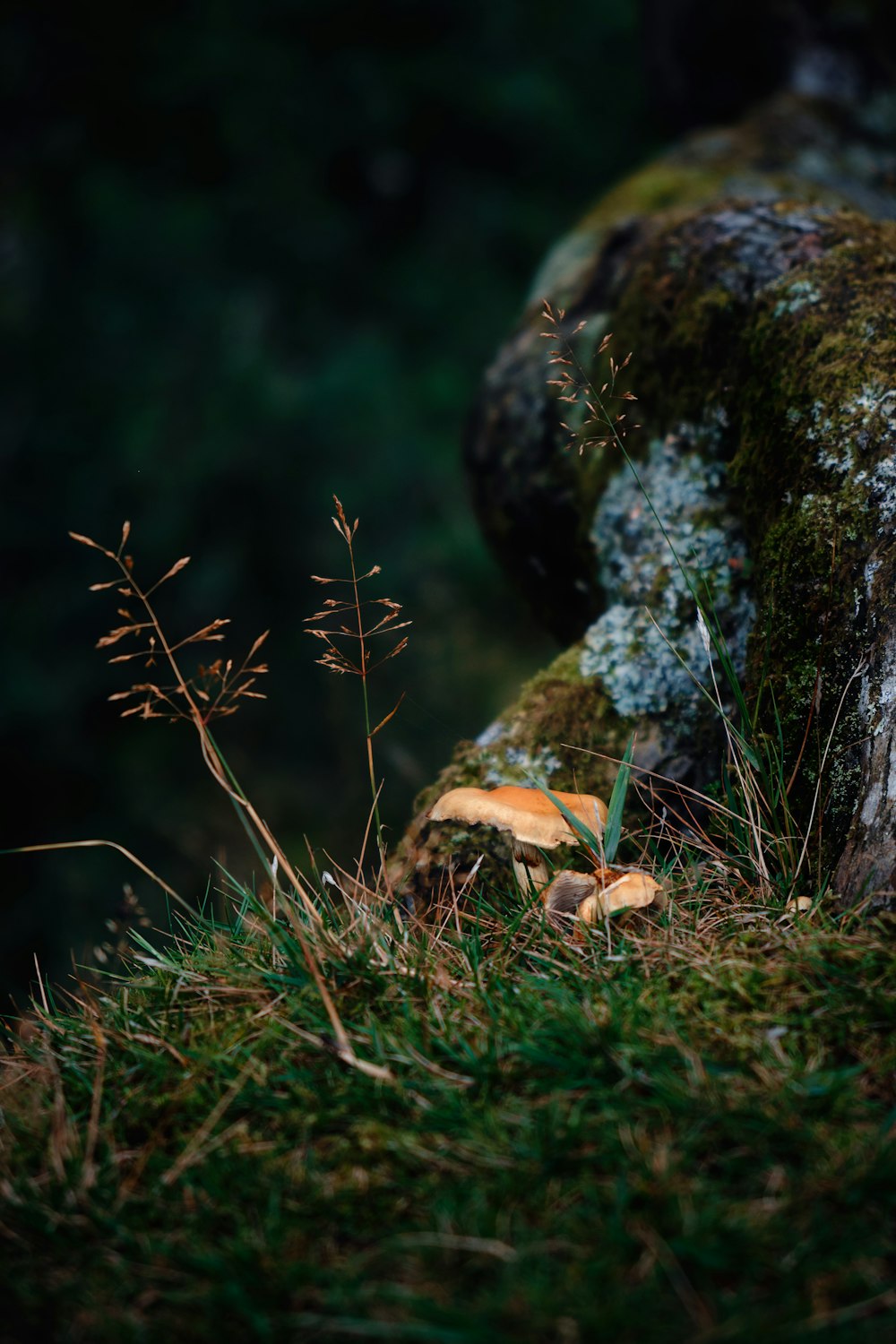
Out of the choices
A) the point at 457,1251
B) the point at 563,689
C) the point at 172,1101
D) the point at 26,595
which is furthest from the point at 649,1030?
the point at 26,595

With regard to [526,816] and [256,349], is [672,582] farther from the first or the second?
[256,349]

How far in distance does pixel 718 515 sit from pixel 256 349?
4.78 m

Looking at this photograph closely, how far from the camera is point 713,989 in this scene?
1513 millimetres

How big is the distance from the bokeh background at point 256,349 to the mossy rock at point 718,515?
Answer: 8.80ft

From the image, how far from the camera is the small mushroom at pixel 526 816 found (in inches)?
73.1

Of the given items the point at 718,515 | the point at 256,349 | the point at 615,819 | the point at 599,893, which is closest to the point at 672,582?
the point at 718,515

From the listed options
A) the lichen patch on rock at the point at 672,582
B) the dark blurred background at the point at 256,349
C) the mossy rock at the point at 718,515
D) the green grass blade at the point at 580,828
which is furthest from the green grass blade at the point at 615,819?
the dark blurred background at the point at 256,349

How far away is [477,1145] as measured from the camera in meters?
1.28

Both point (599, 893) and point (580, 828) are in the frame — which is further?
point (580, 828)

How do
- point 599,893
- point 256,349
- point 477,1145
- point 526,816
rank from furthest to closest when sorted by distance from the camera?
1. point 256,349
2. point 526,816
3. point 599,893
4. point 477,1145

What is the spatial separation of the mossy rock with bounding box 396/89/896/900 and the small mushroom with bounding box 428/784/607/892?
0.20 metres

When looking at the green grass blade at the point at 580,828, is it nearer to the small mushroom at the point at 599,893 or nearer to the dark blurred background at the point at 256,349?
the small mushroom at the point at 599,893

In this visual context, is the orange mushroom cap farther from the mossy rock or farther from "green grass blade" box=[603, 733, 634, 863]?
the mossy rock

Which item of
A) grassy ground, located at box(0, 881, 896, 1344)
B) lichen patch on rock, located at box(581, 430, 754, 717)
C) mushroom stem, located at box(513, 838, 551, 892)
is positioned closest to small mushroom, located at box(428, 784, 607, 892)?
mushroom stem, located at box(513, 838, 551, 892)
